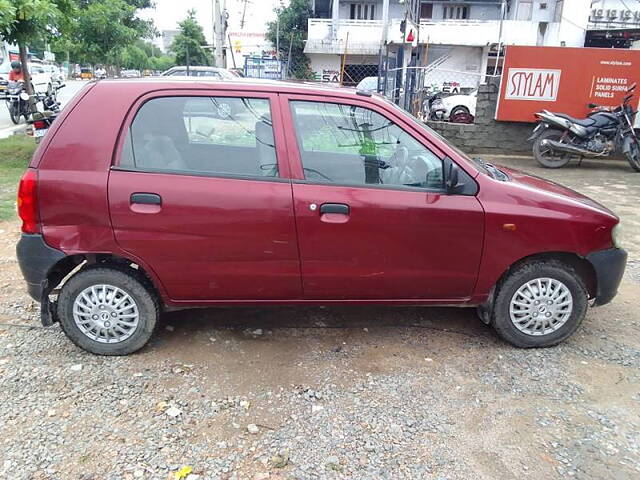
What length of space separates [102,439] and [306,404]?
108 cm

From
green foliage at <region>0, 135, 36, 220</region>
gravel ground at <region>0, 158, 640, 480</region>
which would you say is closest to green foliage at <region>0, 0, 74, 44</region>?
green foliage at <region>0, 135, 36, 220</region>

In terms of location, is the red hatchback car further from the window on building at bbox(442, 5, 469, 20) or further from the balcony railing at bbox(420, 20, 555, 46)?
the window on building at bbox(442, 5, 469, 20)

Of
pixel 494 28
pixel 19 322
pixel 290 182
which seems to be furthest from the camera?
pixel 494 28

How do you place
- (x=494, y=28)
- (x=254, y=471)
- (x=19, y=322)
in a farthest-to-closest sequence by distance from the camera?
(x=494, y=28) → (x=19, y=322) → (x=254, y=471)

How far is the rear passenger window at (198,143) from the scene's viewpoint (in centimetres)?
329

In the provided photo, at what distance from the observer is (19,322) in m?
4.00

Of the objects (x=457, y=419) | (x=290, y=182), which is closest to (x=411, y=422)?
(x=457, y=419)

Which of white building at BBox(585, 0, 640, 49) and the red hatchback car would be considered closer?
the red hatchback car

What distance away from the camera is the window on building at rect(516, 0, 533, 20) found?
3788cm

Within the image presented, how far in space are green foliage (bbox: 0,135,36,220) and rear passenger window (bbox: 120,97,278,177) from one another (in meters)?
4.20

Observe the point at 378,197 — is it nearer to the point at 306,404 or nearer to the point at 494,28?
the point at 306,404

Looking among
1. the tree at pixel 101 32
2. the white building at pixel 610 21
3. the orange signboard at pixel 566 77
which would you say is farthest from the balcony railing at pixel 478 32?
the orange signboard at pixel 566 77

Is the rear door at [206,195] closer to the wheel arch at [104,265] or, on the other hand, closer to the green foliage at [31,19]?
the wheel arch at [104,265]

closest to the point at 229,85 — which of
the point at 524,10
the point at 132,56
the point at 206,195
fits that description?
the point at 206,195
